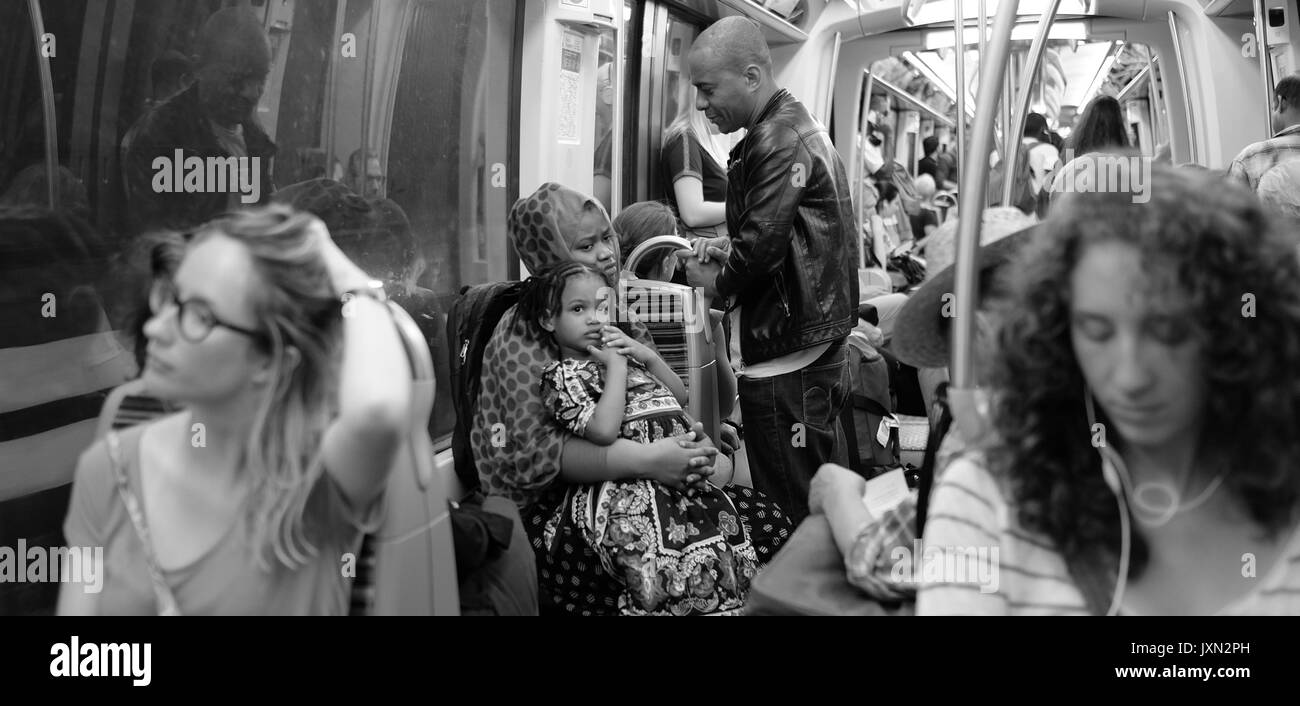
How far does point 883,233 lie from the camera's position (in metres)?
7.26

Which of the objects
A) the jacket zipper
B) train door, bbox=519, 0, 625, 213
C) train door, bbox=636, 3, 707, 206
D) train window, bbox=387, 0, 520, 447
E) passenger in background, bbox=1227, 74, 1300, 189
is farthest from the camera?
train door, bbox=636, 3, 707, 206

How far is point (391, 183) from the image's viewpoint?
258 cm

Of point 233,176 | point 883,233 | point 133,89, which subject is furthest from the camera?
point 883,233

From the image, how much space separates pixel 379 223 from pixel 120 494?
92 cm

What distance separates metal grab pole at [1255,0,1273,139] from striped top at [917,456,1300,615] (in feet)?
9.98

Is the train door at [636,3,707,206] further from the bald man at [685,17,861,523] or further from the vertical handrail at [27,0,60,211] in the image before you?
the vertical handrail at [27,0,60,211]

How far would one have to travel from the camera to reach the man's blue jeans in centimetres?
323

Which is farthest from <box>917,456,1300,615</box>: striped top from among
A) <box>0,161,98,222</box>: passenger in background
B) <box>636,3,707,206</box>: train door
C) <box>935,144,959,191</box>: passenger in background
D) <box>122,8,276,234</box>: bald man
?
<box>935,144,959,191</box>: passenger in background

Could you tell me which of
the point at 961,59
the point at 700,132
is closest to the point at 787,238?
the point at 961,59

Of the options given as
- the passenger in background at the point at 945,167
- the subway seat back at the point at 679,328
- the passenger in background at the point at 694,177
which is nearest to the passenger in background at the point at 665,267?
the subway seat back at the point at 679,328

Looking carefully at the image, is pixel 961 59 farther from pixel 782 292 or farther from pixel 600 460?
pixel 600 460

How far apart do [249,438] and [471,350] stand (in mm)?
1213
